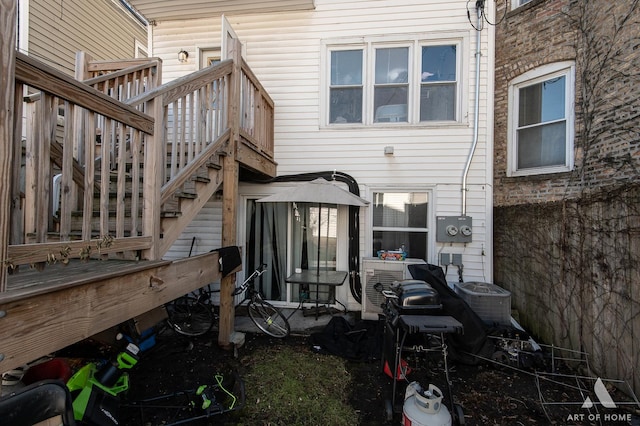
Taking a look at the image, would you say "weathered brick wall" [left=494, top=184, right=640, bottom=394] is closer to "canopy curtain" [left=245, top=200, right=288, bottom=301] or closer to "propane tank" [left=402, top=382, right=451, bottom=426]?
"propane tank" [left=402, top=382, right=451, bottom=426]

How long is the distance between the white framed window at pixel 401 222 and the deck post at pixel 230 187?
2.61 meters

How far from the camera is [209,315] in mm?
4711

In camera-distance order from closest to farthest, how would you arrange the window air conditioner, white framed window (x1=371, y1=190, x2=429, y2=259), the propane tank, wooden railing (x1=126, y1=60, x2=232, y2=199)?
1. the propane tank
2. wooden railing (x1=126, y1=60, x2=232, y2=199)
3. the window air conditioner
4. white framed window (x1=371, y1=190, x2=429, y2=259)

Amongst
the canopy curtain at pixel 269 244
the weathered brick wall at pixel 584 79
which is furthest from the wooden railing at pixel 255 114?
the weathered brick wall at pixel 584 79

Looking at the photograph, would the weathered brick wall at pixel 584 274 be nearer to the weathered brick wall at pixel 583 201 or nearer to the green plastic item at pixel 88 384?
the weathered brick wall at pixel 583 201

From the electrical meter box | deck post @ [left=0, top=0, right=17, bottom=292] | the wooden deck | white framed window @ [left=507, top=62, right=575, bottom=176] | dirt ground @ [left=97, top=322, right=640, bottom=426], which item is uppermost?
white framed window @ [left=507, top=62, right=575, bottom=176]

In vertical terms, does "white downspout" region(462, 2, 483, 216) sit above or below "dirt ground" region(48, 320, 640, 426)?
above

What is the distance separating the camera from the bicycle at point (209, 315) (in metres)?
4.48

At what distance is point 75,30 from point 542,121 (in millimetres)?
10462

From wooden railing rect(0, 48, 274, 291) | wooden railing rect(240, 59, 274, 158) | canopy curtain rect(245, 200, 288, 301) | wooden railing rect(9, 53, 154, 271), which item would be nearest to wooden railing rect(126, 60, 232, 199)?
wooden railing rect(0, 48, 274, 291)

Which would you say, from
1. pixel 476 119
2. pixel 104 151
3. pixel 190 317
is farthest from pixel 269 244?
pixel 476 119

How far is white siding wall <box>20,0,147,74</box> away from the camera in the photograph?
20.2ft

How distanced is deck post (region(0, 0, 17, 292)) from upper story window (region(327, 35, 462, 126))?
14.8 feet

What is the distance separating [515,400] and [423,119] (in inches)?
173
